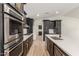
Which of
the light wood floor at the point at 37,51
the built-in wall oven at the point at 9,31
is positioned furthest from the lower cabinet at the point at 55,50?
the built-in wall oven at the point at 9,31

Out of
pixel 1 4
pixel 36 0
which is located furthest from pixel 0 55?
pixel 36 0

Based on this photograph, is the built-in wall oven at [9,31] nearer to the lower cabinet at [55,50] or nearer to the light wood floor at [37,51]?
the lower cabinet at [55,50]

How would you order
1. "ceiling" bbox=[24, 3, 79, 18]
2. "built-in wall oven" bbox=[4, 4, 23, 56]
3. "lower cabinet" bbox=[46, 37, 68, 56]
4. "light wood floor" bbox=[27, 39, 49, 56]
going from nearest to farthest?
"built-in wall oven" bbox=[4, 4, 23, 56] < "lower cabinet" bbox=[46, 37, 68, 56] < "ceiling" bbox=[24, 3, 79, 18] < "light wood floor" bbox=[27, 39, 49, 56]

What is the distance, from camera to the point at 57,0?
833 millimetres

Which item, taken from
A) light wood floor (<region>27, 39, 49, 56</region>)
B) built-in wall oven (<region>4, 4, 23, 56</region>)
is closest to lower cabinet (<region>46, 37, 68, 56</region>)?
light wood floor (<region>27, 39, 49, 56</region>)

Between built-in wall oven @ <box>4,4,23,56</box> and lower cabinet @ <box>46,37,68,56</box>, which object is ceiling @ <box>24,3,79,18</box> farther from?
lower cabinet @ <box>46,37,68,56</box>

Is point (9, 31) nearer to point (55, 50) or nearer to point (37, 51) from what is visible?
point (55, 50)

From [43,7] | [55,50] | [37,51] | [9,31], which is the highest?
[43,7]

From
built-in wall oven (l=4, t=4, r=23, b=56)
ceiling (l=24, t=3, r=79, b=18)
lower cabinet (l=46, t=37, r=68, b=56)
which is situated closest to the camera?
built-in wall oven (l=4, t=4, r=23, b=56)

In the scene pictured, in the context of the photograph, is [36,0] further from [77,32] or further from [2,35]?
[77,32]

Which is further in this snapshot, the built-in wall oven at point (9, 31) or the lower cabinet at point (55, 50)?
the lower cabinet at point (55, 50)

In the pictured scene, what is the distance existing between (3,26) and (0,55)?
222 millimetres

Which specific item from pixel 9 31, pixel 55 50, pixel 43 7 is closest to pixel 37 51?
pixel 55 50

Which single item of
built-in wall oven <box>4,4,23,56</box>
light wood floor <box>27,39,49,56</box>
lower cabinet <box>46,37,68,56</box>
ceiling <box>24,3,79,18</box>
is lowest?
light wood floor <box>27,39,49,56</box>
